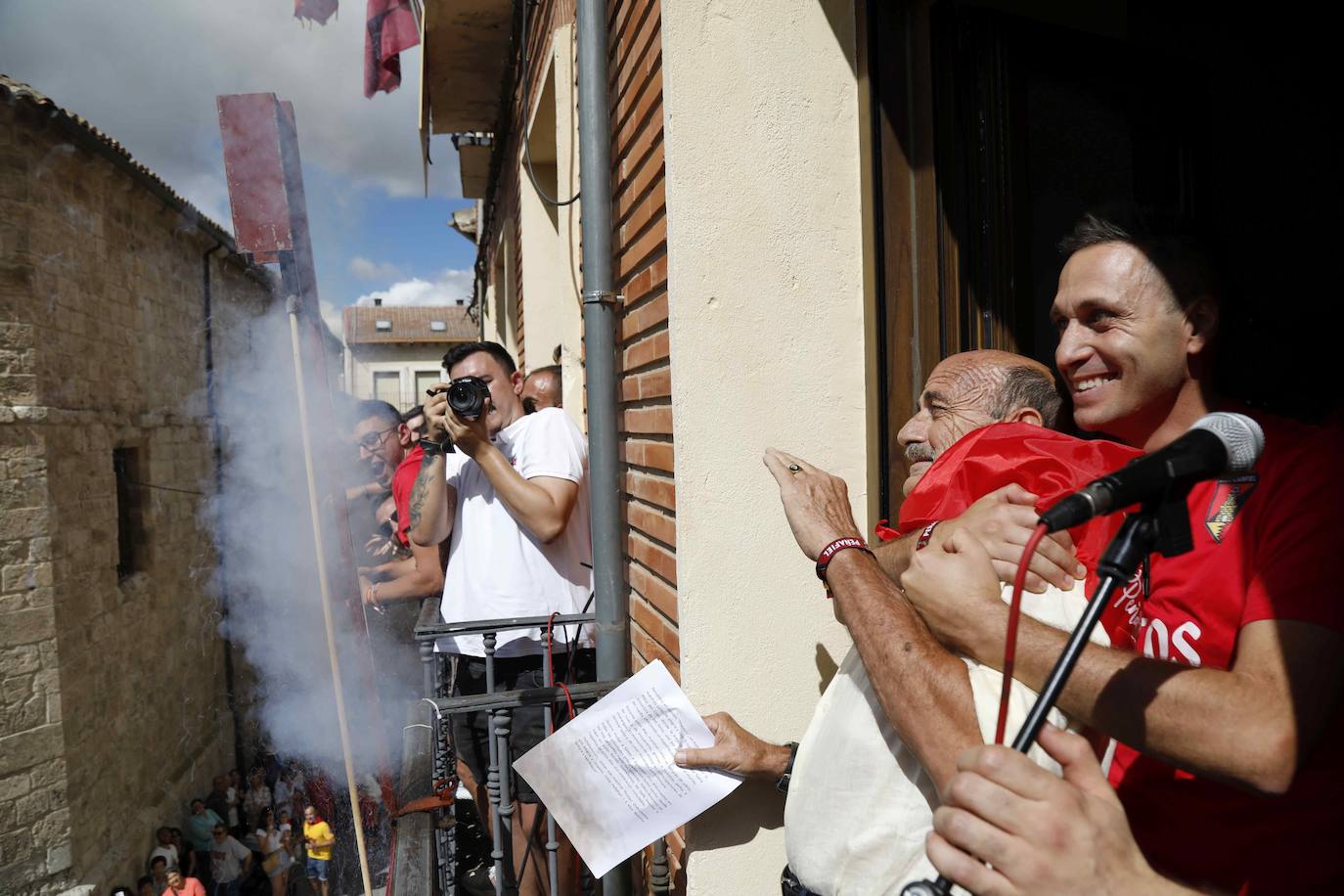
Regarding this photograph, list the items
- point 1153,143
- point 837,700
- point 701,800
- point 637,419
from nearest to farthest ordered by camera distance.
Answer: point 837,700 → point 701,800 → point 1153,143 → point 637,419

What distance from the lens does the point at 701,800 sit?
6.62ft

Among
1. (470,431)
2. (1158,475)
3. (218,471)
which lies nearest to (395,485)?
(470,431)

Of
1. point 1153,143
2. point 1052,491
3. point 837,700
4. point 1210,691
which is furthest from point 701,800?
point 1153,143

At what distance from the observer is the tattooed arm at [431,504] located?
311 cm

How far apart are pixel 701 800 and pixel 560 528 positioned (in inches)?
45.7

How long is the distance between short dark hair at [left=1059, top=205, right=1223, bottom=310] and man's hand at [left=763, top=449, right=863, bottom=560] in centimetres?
72

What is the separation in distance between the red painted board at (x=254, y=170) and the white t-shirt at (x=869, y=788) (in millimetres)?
1964

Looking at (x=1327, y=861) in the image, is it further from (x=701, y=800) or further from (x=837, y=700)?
(x=701, y=800)

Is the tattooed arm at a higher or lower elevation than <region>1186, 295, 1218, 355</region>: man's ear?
lower

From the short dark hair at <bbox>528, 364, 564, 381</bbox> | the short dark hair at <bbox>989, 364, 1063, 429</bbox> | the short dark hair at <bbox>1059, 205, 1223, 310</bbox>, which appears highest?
the short dark hair at <bbox>528, 364, 564, 381</bbox>

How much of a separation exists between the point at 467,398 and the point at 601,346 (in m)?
0.52

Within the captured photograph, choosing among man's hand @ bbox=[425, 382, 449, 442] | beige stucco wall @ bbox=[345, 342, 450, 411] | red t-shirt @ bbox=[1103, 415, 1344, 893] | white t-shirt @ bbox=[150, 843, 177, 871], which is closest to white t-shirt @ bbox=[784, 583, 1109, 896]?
red t-shirt @ bbox=[1103, 415, 1344, 893]

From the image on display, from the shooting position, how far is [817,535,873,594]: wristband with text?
1610mm

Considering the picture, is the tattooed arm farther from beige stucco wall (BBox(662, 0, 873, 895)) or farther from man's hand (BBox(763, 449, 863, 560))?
man's hand (BBox(763, 449, 863, 560))
